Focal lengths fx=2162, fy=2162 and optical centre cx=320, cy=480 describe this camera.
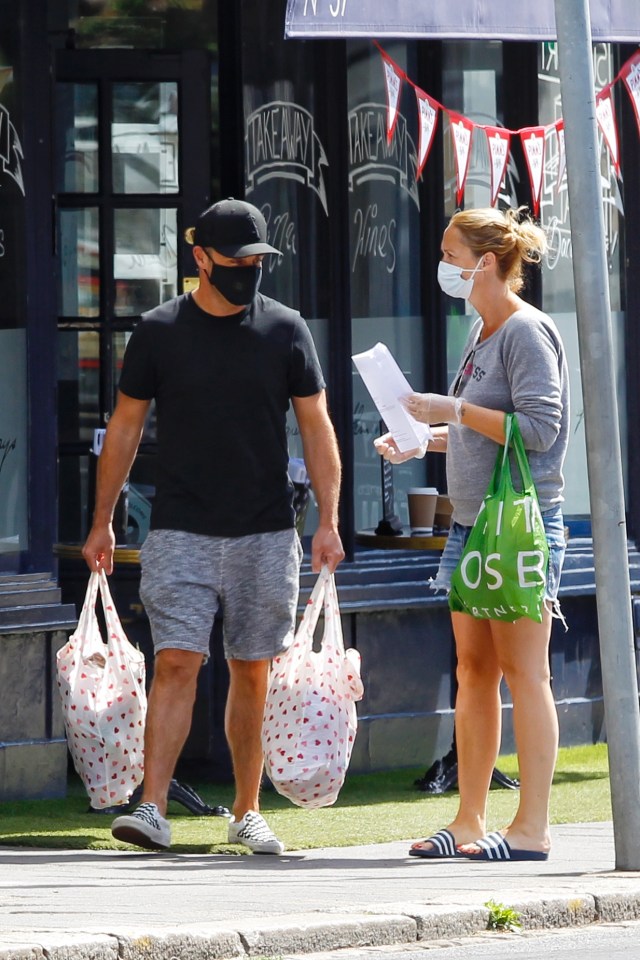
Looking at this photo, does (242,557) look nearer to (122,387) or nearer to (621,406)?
(122,387)

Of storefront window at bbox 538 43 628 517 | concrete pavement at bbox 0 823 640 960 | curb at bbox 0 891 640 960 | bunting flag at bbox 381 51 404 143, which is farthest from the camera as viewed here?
storefront window at bbox 538 43 628 517

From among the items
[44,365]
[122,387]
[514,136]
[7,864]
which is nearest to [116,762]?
[7,864]

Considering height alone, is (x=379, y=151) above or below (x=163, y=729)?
above

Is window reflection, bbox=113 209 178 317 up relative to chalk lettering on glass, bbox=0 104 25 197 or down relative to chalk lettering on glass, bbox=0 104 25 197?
down

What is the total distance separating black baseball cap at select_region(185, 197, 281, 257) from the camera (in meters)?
7.11

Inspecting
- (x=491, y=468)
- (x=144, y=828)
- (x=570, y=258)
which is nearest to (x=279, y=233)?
(x=570, y=258)

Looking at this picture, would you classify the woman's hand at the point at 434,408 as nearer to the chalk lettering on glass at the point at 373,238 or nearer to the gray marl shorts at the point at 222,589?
the gray marl shorts at the point at 222,589

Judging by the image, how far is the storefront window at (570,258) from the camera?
413 inches

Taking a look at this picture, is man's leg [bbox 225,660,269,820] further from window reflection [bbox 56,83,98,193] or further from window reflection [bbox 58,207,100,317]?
window reflection [bbox 56,83,98,193]

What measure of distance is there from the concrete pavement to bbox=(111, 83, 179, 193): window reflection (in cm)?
348

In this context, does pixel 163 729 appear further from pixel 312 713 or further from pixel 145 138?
pixel 145 138

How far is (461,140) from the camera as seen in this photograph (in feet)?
32.0

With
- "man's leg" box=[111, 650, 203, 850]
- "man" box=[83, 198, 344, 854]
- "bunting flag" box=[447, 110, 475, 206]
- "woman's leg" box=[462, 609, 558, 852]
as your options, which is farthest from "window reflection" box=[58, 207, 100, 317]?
"woman's leg" box=[462, 609, 558, 852]

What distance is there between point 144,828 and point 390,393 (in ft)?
5.30
